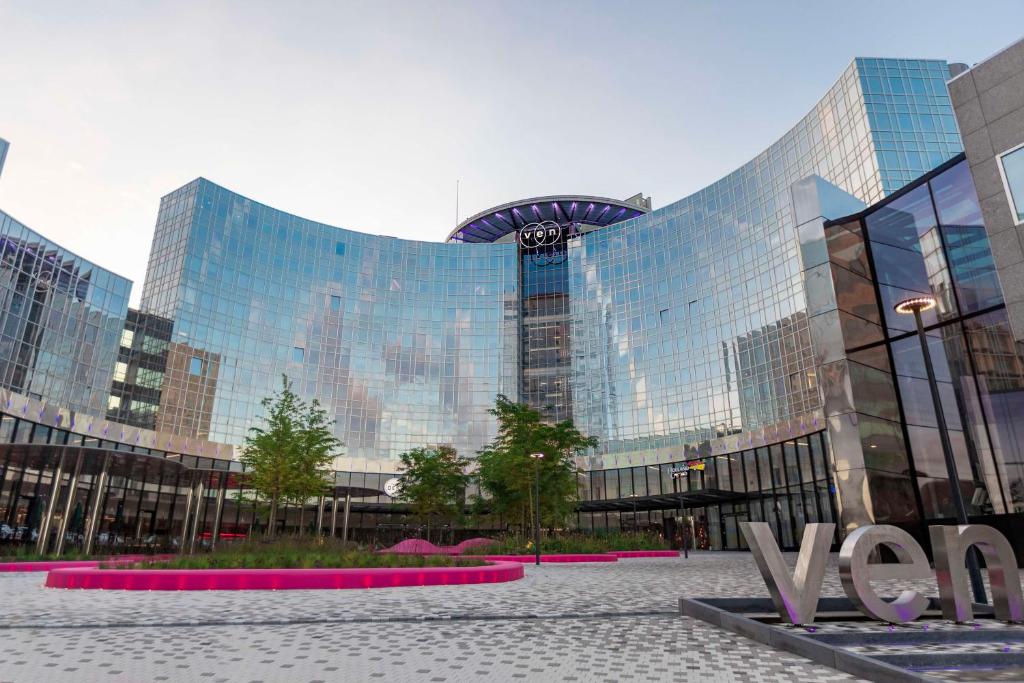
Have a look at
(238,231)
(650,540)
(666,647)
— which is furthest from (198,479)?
(666,647)

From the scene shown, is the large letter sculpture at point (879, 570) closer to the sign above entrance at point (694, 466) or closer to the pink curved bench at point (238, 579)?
the pink curved bench at point (238, 579)

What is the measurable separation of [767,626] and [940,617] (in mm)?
3944

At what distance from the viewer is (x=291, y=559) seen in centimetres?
2041

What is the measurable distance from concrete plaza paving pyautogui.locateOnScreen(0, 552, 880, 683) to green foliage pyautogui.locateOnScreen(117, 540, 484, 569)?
429cm

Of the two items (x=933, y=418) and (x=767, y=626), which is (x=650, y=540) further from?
(x=767, y=626)

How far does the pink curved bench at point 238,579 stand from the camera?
16506 millimetres

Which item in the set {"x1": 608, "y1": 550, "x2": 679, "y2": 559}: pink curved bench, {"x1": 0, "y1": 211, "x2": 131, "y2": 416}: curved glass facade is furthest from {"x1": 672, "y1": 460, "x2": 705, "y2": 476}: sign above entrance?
{"x1": 0, "y1": 211, "x2": 131, "y2": 416}: curved glass facade

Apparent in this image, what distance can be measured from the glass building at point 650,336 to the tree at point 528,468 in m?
8.94

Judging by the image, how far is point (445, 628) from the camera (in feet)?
34.0

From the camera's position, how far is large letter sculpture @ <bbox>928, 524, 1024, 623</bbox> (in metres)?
9.52

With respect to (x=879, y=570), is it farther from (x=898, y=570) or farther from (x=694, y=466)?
(x=694, y=466)

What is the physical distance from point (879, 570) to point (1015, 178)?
12766 mm

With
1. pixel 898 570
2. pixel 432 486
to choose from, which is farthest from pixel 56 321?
pixel 898 570

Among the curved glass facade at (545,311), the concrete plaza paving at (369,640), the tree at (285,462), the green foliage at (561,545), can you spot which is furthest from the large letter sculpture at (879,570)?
the curved glass facade at (545,311)
